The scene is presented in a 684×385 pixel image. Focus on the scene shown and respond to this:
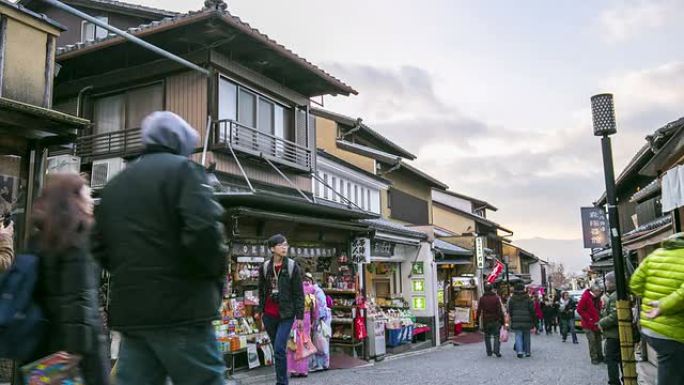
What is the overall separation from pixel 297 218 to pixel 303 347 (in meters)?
2.75

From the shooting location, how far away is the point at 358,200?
21.0 metres

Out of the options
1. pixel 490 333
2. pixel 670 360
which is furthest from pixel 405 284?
pixel 670 360

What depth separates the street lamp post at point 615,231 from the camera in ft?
23.3

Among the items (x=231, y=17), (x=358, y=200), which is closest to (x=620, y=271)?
(x=231, y=17)

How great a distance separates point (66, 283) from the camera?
3857mm

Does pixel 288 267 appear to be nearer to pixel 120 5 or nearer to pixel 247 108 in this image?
pixel 247 108

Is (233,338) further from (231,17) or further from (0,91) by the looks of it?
(231,17)

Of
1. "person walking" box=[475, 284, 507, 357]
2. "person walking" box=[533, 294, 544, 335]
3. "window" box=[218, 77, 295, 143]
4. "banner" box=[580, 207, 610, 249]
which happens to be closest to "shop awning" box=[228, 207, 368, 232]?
"window" box=[218, 77, 295, 143]

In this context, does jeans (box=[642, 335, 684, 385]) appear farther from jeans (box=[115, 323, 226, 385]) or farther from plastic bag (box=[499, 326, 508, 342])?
plastic bag (box=[499, 326, 508, 342])

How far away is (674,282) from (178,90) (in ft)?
36.5

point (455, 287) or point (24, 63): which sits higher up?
point (24, 63)

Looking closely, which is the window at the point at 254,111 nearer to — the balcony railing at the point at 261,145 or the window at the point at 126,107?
the balcony railing at the point at 261,145

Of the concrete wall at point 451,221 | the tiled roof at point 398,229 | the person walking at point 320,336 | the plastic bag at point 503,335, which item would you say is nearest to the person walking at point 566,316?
the plastic bag at point 503,335

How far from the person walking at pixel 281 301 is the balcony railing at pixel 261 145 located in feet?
17.5
